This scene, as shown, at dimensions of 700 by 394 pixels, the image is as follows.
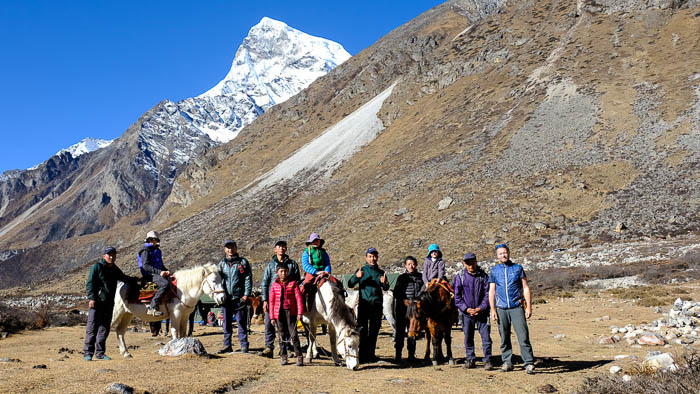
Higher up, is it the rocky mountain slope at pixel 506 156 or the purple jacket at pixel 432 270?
the rocky mountain slope at pixel 506 156

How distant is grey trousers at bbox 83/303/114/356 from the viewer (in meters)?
9.73

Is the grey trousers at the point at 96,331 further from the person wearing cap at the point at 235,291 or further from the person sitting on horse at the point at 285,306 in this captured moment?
the person sitting on horse at the point at 285,306

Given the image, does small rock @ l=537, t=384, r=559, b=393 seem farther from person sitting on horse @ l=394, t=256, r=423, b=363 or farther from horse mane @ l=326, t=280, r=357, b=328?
horse mane @ l=326, t=280, r=357, b=328

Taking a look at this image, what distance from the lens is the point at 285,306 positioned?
9.34 meters

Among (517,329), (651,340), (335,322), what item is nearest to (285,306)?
(335,322)

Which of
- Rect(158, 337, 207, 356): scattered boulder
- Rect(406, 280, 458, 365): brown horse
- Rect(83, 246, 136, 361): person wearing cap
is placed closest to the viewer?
Rect(158, 337, 207, 356): scattered boulder

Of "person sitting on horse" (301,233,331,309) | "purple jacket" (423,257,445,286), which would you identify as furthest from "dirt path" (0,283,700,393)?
"purple jacket" (423,257,445,286)

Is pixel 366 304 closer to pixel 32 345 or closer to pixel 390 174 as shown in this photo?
pixel 32 345

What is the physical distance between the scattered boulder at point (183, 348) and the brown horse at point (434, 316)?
3.97 metres

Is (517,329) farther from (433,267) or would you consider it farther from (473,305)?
(433,267)

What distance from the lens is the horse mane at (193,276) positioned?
1078 centimetres

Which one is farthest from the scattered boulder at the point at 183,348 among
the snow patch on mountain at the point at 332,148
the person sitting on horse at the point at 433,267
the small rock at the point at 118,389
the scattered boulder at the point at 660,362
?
the snow patch on mountain at the point at 332,148

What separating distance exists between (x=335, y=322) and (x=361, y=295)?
1.00 m

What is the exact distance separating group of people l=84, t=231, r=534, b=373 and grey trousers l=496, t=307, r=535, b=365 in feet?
0.05
